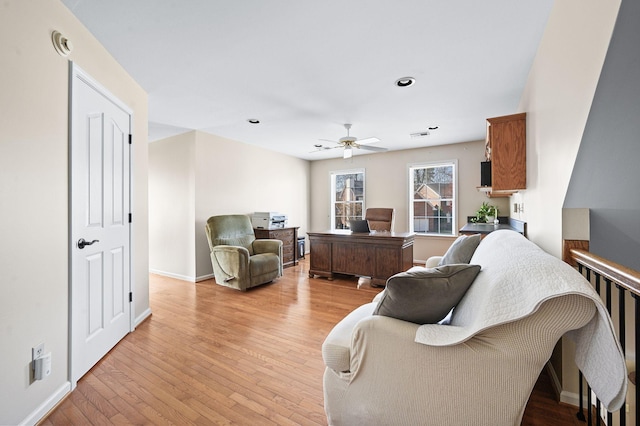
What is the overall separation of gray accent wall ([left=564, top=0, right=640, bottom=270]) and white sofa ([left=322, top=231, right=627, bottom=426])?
63 cm

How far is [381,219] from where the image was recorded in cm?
508

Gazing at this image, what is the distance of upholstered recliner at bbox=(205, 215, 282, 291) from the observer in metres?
3.90

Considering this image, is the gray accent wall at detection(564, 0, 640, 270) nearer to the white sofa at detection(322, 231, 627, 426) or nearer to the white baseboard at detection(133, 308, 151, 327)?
the white sofa at detection(322, 231, 627, 426)

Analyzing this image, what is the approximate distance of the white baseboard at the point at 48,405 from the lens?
151cm

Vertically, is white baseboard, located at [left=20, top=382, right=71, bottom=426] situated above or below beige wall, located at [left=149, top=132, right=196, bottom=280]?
below

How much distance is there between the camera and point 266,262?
4188 millimetres

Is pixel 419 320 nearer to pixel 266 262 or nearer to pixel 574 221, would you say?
pixel 574 221

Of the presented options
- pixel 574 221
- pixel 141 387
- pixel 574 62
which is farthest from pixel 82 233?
pixel 574 62

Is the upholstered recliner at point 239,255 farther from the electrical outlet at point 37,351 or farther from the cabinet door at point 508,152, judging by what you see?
the cabinet door at point 508,152

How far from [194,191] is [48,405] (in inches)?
129

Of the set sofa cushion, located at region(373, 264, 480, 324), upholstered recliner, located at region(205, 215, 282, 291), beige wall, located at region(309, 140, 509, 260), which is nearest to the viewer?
sofa cushion, located at region(373, 264, 480, 324)

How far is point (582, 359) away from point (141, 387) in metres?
2.42

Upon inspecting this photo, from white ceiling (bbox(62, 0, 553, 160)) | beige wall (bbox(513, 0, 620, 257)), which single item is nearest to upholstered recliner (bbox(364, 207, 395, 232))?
white ceiling (bbox(62, 0, 553, 160))

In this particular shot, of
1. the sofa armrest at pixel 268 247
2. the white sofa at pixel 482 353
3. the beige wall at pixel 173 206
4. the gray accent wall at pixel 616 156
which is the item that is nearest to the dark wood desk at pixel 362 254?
the sofa armrest at pixel 268 247
